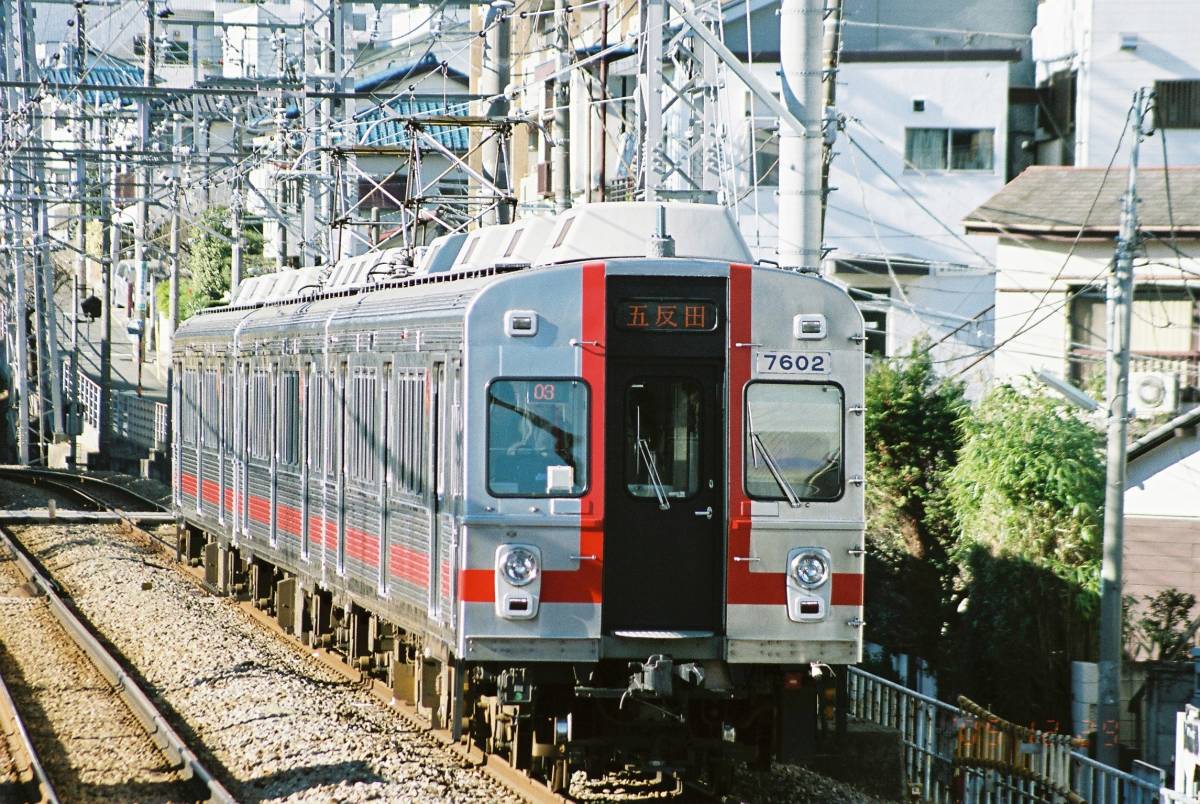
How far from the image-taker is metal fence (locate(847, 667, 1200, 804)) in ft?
37.6

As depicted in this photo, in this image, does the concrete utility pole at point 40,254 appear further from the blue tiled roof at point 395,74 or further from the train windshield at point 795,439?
the train windshield at point 795,439

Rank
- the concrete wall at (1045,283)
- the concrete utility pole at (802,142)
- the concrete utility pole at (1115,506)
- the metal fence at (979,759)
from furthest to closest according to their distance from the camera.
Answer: the concrete wall at (1045,283), the concrete utility pole at (1115,506), the metal fence at (979,759), the concrete utility pole at (802,142)

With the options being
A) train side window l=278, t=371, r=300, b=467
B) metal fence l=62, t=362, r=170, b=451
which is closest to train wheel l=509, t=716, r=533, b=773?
train side window l=278, t=371, r=300, b=467

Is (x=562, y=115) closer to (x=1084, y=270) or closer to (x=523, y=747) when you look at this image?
(x=1084, y=270)

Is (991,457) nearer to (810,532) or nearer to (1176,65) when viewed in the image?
(810,532)

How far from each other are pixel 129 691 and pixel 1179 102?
806 inches

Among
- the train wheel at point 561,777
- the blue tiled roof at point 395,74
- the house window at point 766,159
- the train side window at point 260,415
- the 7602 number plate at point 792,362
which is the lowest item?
the train wheel at point 561,777

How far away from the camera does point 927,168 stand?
1061 inches

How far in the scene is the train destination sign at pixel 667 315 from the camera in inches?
340

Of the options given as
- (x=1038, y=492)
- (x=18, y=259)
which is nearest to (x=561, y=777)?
(x=1038, y=492)

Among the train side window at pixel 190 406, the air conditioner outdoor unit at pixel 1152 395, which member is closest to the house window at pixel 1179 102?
the air conditioner outdoor unit at pixel 1152 395

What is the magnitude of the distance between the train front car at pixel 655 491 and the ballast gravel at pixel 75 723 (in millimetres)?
2440

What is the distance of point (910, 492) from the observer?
1714cm

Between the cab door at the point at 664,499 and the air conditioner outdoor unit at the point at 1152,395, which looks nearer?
the cab door at the point at 664,499
